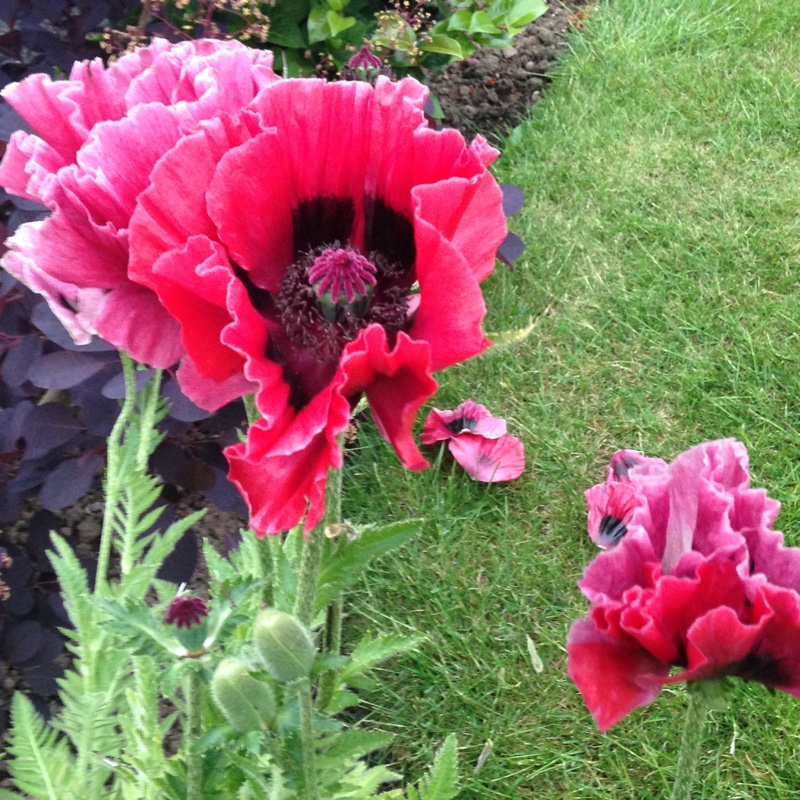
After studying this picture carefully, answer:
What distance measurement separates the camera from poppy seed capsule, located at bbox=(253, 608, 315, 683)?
721 mm

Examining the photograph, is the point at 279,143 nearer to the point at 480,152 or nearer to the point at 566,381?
the point at 480,152

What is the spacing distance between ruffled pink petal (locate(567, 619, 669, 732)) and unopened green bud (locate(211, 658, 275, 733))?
0.26 m

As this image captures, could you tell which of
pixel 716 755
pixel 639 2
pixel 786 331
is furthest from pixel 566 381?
pixel 639 2

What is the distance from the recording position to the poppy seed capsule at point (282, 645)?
721mm

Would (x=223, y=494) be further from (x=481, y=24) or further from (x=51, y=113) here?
(x=481, y=24)

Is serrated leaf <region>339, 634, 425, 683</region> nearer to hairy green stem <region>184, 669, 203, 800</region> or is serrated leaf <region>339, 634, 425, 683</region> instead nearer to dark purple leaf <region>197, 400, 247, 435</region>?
hairy green stem <region>184, 669, 203, 800</region>

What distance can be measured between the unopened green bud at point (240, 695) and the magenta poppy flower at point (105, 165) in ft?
0.84

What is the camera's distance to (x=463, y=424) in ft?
7.74

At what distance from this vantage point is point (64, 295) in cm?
77

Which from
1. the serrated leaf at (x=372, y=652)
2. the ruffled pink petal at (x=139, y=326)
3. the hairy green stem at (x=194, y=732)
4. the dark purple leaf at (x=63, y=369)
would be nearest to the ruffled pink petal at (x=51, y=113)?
the ruffled pink petal at (x=139, y=326)

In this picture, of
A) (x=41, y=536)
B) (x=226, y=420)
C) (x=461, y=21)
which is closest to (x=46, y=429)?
(x=41, y=536)

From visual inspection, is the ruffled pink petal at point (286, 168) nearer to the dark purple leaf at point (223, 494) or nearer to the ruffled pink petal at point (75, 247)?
the ruffled pink petal at point (75, 247)

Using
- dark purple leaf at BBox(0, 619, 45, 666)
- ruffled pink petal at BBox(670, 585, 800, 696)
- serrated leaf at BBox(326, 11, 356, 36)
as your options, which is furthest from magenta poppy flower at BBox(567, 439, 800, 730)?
serrated leaf at BBox(326, 11, 356, 36)

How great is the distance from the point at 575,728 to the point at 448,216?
154 centimetres
